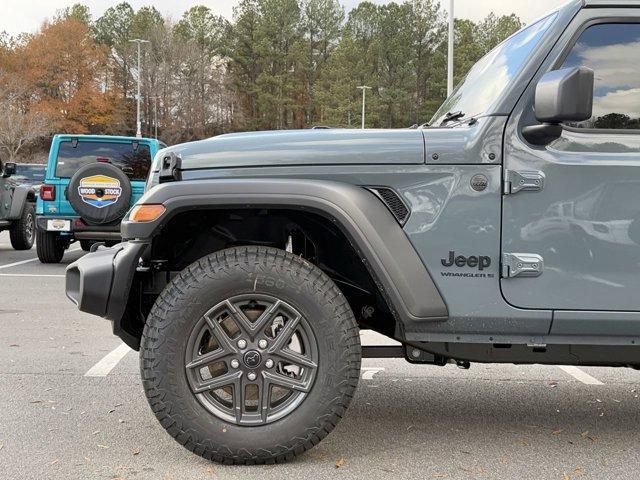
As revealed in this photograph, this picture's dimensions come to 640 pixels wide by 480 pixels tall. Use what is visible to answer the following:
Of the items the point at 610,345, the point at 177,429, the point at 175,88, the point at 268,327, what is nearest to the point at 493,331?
the point at 610,345

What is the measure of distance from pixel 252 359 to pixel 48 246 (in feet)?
27.7

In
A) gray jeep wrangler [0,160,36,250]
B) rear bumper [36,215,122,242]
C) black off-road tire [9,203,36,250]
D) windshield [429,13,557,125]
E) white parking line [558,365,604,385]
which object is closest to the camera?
windshield [429,13,557,125]

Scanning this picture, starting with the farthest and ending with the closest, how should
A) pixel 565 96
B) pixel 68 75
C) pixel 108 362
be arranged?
pixel 68 75, pixel 108 362, pixel 565 96

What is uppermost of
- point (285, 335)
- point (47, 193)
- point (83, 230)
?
point (47, 193)

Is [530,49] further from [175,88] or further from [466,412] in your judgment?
[175,88]

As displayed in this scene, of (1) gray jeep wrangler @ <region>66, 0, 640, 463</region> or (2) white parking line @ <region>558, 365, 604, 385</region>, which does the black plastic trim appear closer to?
(1) gray jeep wrangler @ <region>66, 0, 640, 463</region>

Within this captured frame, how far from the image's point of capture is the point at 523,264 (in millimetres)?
2816

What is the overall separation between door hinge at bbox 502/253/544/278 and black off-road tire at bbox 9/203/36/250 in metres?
11.2

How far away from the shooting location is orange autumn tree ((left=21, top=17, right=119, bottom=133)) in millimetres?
53969

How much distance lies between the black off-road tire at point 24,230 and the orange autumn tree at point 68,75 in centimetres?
4339

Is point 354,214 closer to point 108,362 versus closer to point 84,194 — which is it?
point 108,362

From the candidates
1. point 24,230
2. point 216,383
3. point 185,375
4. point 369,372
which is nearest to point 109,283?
point 185,375

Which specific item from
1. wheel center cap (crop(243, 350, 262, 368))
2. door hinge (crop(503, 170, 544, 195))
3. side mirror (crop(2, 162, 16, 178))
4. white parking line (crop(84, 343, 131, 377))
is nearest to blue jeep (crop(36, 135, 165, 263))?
side mirror (crop(2, 162, 16, 178))

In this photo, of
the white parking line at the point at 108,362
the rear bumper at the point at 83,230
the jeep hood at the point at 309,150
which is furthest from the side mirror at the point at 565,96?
the rear bumper at the point at 83,230
